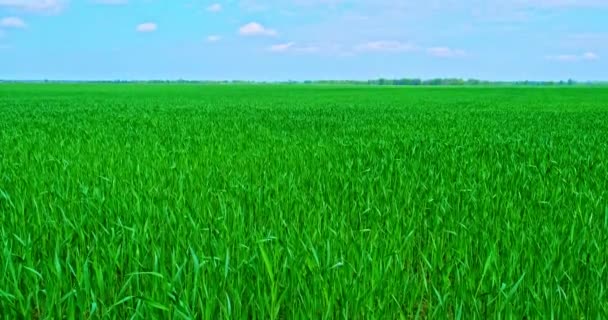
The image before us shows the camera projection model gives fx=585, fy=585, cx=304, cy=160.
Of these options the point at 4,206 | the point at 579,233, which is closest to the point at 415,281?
the point at 579,233

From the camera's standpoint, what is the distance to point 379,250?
3.07 meters

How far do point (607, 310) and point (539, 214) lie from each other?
76.1 inches

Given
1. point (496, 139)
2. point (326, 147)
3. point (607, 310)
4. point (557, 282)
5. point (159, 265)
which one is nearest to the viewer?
point (607, 310)

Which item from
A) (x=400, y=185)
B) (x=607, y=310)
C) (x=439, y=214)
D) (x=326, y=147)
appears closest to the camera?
(x=607, y=310)

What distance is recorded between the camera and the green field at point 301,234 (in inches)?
90.9

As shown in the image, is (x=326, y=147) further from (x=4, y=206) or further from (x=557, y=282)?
(x=557, y=282)

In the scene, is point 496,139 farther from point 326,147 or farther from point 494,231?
point 494,231

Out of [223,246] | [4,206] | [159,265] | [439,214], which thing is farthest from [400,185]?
[4,206]

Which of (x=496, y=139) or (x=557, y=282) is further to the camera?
(x=496, y=139)

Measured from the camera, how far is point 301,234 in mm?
3416

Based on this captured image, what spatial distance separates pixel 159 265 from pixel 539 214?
8.93ft

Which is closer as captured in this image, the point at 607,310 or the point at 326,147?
the point at 607,310

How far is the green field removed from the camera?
2.31m

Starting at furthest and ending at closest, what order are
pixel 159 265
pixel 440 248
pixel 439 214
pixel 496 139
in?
pixel 496 139
pixel 439 214
pixel 440 248
pixel 159 265
